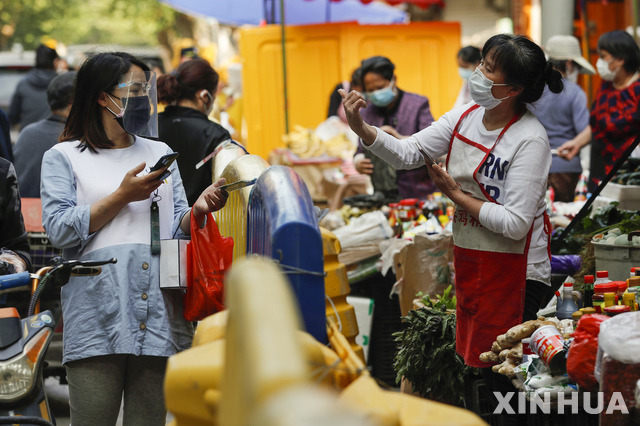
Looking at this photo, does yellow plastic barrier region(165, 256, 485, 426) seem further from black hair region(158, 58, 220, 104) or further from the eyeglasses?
black hair region(158, 58, 220, 104)

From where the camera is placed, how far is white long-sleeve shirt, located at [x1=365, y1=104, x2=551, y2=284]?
4.20m

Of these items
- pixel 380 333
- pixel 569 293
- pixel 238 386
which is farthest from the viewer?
pixel 380 333

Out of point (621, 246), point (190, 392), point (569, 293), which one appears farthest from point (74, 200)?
point (621, 246)

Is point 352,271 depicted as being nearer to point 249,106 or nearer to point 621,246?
point 621,246

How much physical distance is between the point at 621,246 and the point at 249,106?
1185 centimetres

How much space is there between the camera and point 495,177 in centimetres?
432

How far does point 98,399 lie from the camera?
3.96 metres

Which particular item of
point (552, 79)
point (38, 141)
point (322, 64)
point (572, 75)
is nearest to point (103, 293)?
point (552, 79)

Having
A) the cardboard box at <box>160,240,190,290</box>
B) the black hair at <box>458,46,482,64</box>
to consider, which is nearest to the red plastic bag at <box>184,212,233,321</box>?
the cardboard box at <box>160,240,190,290</box>

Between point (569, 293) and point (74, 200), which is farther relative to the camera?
point (569, 293)

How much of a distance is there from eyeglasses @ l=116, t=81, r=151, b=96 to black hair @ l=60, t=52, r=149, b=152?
0.12ft

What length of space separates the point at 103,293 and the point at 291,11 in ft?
48.1

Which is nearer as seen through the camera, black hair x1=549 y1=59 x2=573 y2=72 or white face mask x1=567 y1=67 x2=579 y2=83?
black hair x1=549 y1=59 x2=573 y2=72

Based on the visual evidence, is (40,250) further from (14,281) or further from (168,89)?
(14,281)
